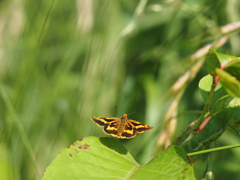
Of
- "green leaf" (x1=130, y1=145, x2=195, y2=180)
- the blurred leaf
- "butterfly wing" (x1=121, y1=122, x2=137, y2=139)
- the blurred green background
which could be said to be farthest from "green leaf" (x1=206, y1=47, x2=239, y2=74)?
the blurred leaf

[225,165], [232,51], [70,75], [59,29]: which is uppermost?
[232,51]

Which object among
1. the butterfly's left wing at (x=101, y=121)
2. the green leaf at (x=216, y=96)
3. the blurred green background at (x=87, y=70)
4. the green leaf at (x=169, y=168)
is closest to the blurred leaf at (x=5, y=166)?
the blurred green background at (x=87, y=70)

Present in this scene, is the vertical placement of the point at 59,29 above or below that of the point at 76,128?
above

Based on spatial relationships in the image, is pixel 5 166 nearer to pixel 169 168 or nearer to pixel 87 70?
pixel 87 70

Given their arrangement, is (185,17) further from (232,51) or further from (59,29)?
(59,29)

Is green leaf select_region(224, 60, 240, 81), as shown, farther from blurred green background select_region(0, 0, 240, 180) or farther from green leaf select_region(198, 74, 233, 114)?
blurred green background select_region(0, 0, 240, 180)

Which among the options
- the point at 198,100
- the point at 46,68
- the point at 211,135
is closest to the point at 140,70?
the point at 198,100
